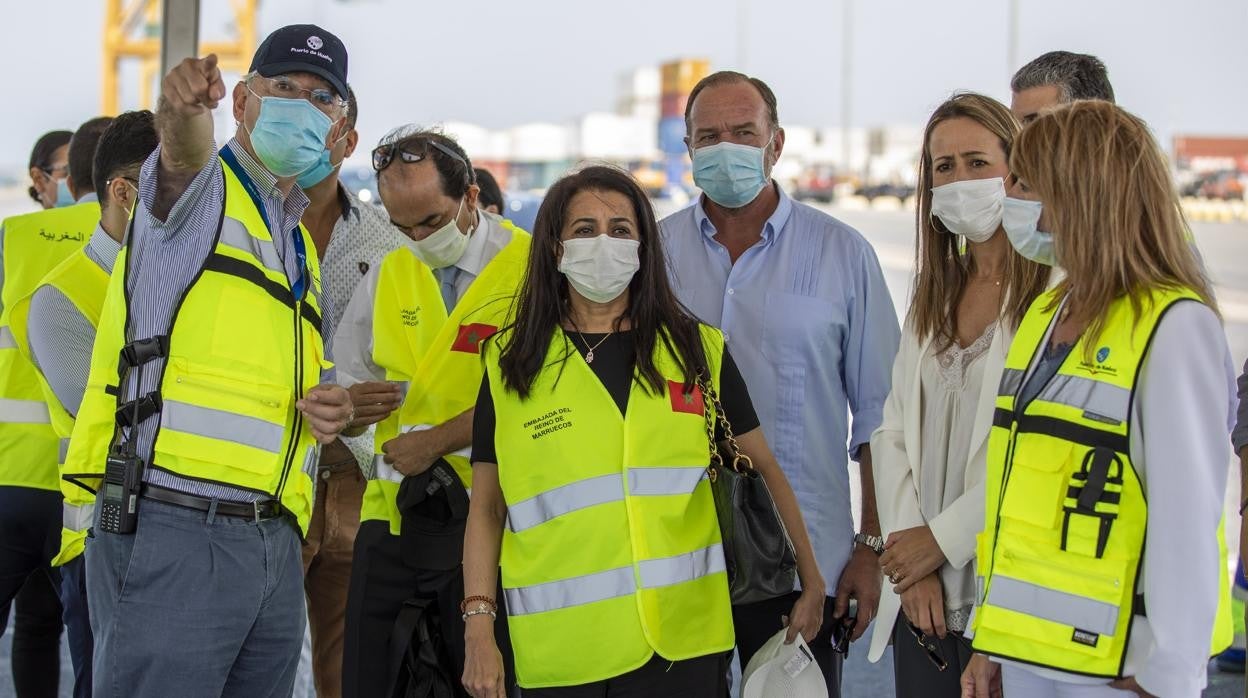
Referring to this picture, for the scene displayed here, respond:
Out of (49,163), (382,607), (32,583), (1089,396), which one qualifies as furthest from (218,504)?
(49,163)

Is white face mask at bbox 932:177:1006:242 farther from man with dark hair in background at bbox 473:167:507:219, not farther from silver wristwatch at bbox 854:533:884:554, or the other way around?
man with dark hair in background at bbox 473:167:507:219

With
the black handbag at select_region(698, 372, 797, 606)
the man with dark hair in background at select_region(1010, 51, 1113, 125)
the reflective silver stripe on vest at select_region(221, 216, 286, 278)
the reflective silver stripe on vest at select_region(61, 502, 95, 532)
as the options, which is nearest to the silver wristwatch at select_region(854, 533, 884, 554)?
the black handbag at select_region(698, 372, 797, 606)

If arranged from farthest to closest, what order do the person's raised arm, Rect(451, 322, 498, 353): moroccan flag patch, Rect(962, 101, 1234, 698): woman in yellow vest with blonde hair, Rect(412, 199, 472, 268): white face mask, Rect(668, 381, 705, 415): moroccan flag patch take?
Rect(412, 199, 472, 268): white face mask, Rect(451, 322, 498, 353): moroccan flag patch, Rect(668, 381, 705, 415): moroccan flag patch, the person's raised arm, Rect(962, 101, 1234, 698): woman in yellow vest with blonde hair

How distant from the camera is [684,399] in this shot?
2426 millimetres

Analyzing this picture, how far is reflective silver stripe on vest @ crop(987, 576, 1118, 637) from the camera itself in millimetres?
1870

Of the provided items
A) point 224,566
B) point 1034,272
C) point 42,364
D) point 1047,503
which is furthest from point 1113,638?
point 42,364

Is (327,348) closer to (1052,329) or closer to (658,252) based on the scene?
(658,252)

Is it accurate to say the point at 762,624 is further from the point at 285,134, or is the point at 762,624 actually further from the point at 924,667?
the point at 285,134

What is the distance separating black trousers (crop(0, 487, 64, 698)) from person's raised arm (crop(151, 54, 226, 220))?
149cm

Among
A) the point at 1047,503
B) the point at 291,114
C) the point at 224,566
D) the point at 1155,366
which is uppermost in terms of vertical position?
the point at 291,114

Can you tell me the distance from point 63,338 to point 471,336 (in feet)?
3.12

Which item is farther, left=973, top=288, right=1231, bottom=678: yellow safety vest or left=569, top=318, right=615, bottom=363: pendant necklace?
left=569, top=318, right=615, bottom=363: pendant necklace

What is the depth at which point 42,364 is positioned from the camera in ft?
9.77

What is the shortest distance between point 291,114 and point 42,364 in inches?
41.7
